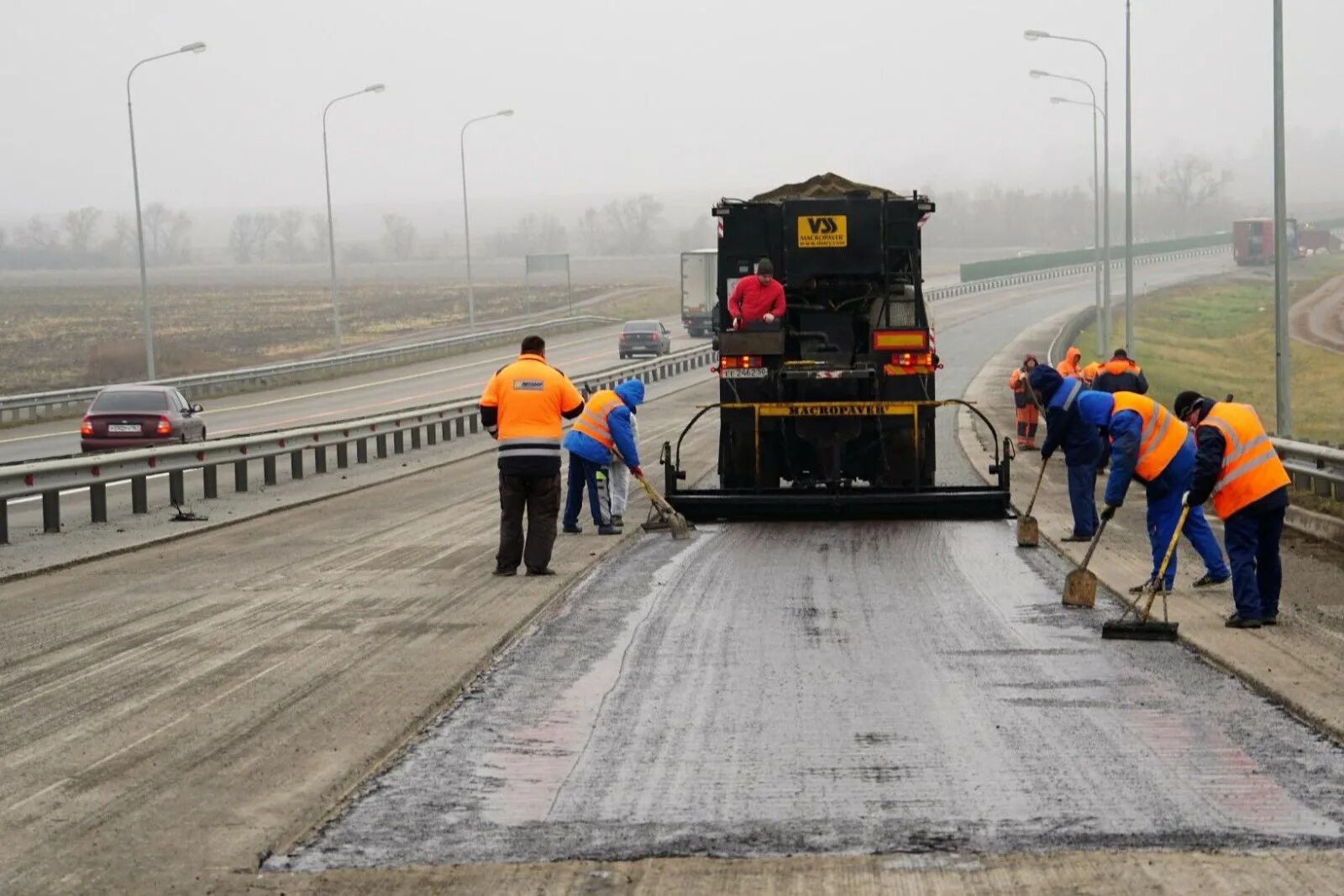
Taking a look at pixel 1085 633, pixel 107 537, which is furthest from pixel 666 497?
pixel 1085 633

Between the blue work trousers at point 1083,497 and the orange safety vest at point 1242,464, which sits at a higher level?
the orange safety vest at point 1242,464

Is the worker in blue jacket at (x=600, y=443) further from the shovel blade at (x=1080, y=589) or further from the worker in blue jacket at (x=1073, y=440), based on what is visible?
the shovel blade at (x=1080, y=589)

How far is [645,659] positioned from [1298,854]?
4783mm

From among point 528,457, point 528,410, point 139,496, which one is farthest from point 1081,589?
point 139,496

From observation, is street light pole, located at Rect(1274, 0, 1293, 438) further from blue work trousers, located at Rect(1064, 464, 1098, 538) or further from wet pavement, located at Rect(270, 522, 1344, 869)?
wet pavement, located at Rect(270, 522, 1344, 869)

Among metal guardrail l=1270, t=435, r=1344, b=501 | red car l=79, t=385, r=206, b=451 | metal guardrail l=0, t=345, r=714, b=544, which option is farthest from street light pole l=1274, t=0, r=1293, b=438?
red car l=79, t=385, r=206, b=451

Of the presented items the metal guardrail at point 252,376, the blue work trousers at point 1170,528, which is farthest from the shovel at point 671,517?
the metal guardrail at point 252,376

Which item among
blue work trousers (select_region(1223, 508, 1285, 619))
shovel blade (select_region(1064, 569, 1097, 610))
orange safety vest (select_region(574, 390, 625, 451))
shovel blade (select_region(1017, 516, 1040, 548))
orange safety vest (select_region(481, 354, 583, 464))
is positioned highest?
orange safety vest (select_region(481, 354, 583, 464))

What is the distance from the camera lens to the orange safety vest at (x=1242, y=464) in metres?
11.6

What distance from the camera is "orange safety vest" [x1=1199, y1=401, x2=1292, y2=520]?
11.6 meters

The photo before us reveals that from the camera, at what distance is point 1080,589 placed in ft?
40.8

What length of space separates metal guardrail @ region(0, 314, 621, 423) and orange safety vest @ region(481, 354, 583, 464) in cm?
2714

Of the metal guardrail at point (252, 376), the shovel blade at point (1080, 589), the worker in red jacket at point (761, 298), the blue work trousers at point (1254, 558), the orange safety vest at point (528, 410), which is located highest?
the worker in red jacket at point (761, 298)

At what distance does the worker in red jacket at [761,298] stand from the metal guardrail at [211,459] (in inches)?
258
